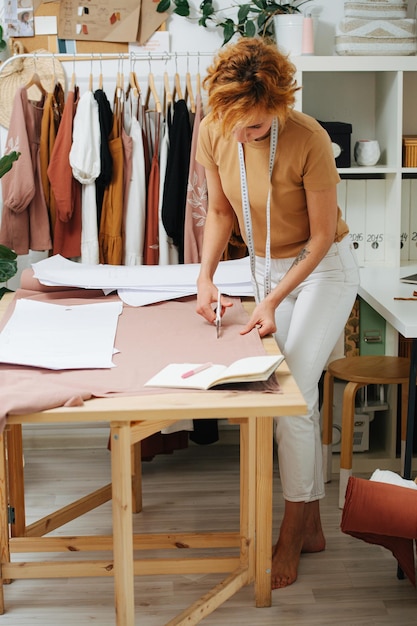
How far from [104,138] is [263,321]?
4.69ft

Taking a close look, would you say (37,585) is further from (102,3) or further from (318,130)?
(102,3)

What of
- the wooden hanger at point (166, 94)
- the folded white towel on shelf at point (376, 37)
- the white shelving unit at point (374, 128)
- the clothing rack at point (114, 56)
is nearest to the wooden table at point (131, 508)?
the wooden hanger at point (166, 94)

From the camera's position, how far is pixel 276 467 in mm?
3451

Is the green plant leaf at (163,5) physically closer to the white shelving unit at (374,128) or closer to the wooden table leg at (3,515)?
the white shelving unit at (374,128)

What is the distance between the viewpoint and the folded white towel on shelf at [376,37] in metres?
3.28

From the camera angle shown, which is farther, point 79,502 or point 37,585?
point 79,502

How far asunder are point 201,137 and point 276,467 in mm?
1577

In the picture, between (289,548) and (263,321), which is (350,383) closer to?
(289,548)

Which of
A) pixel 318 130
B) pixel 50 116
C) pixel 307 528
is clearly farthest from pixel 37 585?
pixel 50 116

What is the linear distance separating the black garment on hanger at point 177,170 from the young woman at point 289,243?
31.9 inches

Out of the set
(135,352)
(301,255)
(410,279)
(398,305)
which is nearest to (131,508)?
(135,352)

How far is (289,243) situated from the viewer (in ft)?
7.97

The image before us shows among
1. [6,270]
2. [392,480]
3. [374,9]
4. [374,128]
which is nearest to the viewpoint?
[392,480]

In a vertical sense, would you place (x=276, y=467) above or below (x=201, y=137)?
below
